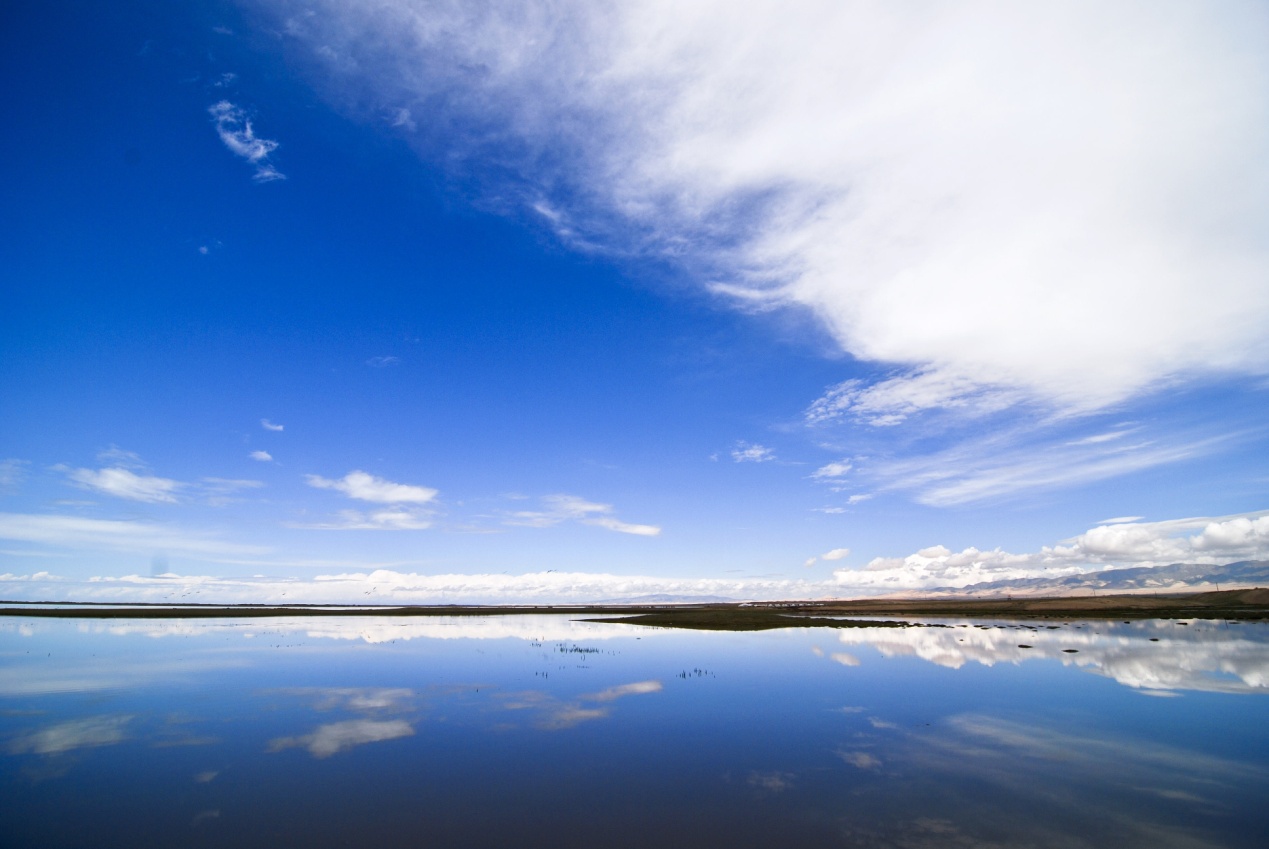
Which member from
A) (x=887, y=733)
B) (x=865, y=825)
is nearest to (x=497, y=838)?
(x=865, y=825)

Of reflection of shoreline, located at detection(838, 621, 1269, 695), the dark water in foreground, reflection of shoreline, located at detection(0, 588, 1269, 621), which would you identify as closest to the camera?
the dark water in foreground

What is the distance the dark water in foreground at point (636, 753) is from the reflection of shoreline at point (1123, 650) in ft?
2.13

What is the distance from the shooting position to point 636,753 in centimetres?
2123

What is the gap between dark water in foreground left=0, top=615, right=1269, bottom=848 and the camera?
48.1 feet

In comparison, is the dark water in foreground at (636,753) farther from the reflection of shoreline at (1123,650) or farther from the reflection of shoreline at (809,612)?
the reflection of shoreline at (809,612)

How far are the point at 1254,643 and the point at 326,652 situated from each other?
9020 centimetres

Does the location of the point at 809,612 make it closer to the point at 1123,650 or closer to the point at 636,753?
the point at 1123,650

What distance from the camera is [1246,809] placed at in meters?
16.0

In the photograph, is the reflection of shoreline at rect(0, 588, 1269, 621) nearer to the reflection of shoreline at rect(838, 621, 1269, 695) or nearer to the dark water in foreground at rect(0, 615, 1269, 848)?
the reflection of shoreline at rect(838, 621, 1269, 695)

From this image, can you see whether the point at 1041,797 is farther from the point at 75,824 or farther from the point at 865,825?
the point at 75,824

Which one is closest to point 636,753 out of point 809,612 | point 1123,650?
point 1123,650

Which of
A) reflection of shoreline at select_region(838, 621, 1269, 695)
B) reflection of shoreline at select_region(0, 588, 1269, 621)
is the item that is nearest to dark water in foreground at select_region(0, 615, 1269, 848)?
reflection of shoreline at select_region(838, 621, 1269, 695)

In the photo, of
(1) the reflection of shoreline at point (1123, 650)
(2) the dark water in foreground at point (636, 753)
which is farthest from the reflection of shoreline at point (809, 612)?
(2) the dark water in foreground at point (636, 753)

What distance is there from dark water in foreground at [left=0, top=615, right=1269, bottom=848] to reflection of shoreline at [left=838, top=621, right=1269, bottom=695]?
0.65m
